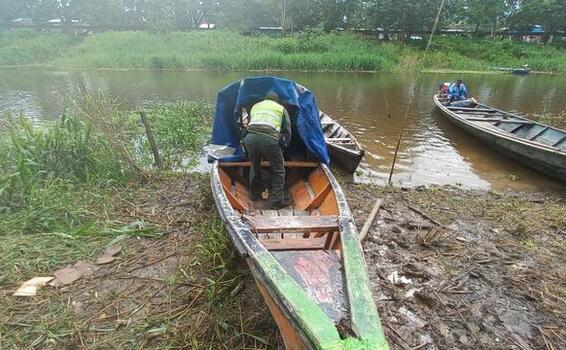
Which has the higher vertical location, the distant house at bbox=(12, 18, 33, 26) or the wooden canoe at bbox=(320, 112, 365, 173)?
the distant house at bbox=(12, 18, 33, 26)

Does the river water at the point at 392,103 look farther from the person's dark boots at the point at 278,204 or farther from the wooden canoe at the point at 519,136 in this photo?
the person's dark boots at the point at 278,204

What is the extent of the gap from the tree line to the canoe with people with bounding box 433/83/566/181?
84.3ft

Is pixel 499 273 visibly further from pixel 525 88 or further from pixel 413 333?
pixel 525 88

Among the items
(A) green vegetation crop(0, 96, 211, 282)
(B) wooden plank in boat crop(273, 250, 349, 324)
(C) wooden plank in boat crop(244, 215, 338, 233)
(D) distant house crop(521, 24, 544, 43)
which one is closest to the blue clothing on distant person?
(A) green vegetation crop(0, 96, 211, 282)

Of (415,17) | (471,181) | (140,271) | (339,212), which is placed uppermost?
(415,17)

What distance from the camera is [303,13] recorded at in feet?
126

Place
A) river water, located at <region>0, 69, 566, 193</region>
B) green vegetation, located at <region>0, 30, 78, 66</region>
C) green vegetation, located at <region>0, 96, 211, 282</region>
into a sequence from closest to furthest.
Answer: green vegetation, located at <region>0, 96, 211, 282</region> → river water, located at <region>0, 69, 566, 193</region> → green vegetation, located at <region>0, 30, 78, 66</region>

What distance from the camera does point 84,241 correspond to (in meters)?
4.16

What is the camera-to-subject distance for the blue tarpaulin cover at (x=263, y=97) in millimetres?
5113

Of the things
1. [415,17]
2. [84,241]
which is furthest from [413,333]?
[415,17]

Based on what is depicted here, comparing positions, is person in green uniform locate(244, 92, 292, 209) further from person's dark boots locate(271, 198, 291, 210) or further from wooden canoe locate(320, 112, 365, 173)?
wooden canoe locate(320, 112, 365, 173)

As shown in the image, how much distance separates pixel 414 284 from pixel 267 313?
1607 mm

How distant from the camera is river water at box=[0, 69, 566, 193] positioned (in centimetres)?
802

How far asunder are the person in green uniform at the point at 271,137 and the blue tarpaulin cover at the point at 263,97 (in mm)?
294
